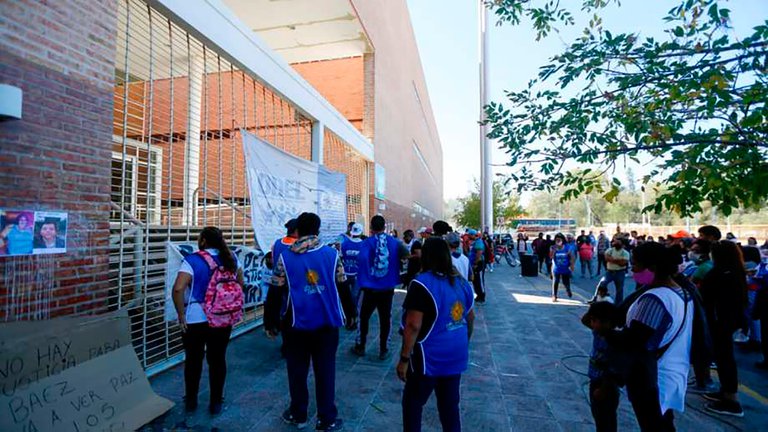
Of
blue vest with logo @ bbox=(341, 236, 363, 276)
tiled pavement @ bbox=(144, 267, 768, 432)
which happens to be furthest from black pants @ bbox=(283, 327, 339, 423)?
blue vest with logo @ bbox=(341, 236, 363, 276)

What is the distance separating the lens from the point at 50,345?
2.85 m

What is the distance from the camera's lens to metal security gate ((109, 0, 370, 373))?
14.7 feet

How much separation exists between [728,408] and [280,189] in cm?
606

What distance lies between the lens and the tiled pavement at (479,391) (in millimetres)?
3572

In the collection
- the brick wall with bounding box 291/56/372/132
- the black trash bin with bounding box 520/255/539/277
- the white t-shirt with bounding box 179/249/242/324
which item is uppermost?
the brick wall with bounding box 291/56/372/132

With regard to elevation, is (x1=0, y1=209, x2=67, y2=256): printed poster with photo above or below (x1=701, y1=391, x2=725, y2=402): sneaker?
above

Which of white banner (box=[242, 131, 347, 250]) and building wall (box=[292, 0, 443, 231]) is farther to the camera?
building wall (box=[292, 0, 443, 231])

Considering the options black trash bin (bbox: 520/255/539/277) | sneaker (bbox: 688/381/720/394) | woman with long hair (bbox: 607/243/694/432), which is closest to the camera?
woman with long hair (bbox: 607/243/694/432)

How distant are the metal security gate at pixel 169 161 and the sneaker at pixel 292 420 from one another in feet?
6.27

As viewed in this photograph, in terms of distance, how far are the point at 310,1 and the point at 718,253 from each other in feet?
32.6

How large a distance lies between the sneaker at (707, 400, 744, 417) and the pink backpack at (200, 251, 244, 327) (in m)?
4.67

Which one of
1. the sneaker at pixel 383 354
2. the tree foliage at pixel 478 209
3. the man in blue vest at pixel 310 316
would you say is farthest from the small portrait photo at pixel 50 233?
the tree foliage at pixel 478 209

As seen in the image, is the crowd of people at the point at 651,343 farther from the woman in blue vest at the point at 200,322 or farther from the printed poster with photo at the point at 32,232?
the printed poster with photo at the point at 32,232

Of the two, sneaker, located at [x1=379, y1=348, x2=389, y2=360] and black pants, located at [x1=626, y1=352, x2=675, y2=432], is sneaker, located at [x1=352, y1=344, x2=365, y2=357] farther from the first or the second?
black pants, located at [x1=626, y1=352, x2=675, y2=432]
